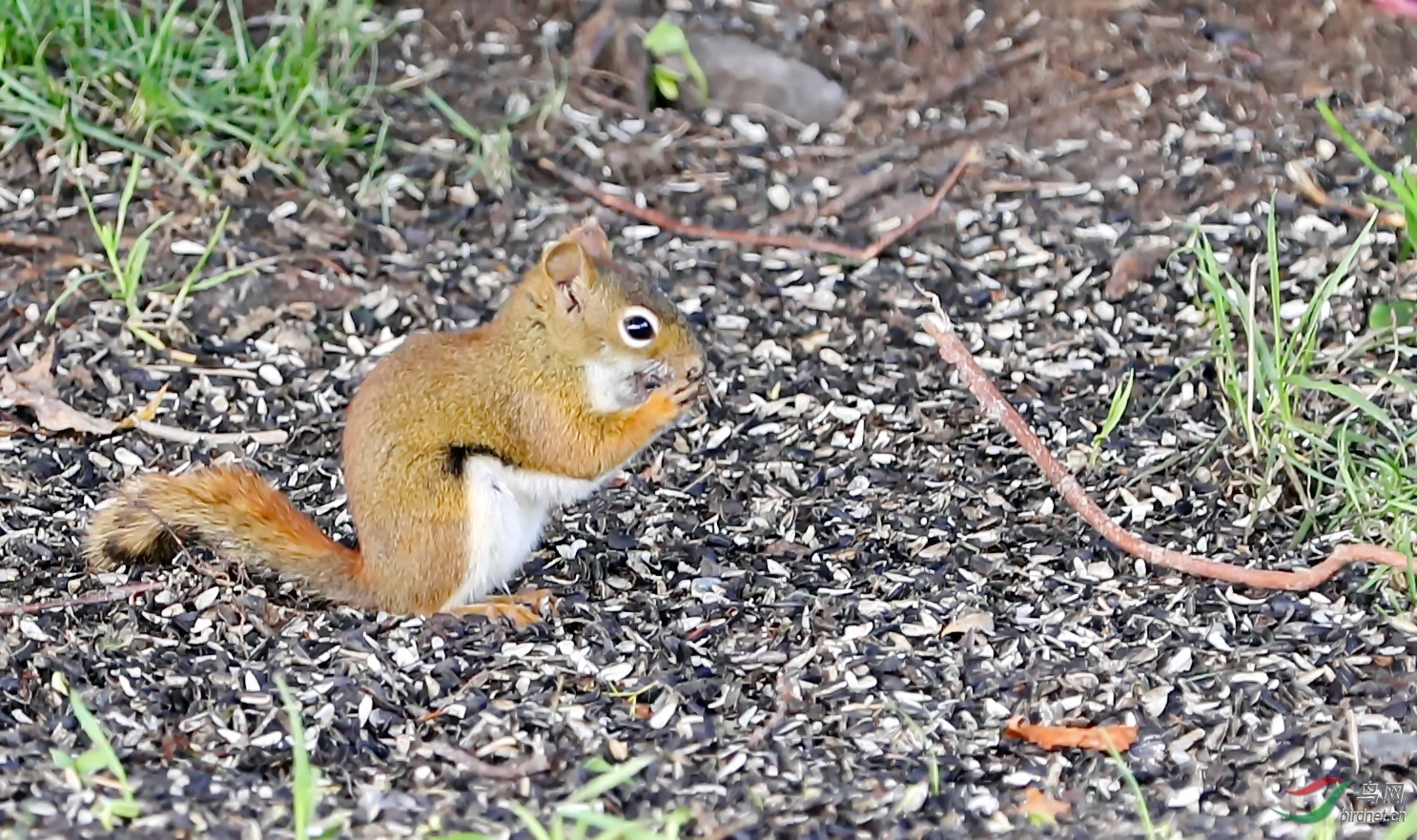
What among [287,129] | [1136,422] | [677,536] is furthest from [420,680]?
[287,129]

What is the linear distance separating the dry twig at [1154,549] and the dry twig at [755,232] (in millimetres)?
1357

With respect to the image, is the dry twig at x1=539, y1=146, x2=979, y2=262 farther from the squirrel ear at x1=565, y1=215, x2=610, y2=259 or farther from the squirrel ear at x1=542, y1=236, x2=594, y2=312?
the squirrel ear at x1=542, y1=236, x2=594, y2=312

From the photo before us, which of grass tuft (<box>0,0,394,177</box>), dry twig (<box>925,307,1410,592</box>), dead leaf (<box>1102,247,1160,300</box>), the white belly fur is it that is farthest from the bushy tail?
dead leaf (<box>1102,247,1160,300</box>)

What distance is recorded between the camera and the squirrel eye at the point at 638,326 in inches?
127

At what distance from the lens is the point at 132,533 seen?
3.24 metres

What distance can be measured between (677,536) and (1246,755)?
117cm

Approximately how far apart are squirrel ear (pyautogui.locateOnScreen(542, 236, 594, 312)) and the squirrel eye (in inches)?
3.4

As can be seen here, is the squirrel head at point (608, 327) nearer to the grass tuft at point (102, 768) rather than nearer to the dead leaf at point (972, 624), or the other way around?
the dead leaf at point (972, 624)

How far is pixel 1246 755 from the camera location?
9.45ft

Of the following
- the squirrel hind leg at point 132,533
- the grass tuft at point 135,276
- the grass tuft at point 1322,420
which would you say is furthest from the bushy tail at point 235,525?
the grass tuft at point 1322,420

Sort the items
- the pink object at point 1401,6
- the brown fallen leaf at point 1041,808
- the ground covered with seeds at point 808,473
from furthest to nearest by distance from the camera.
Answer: the pink object at point 1401,6 < the ground covered with seeds at point 808,473 < the brown fallen leaf at point 1041,808

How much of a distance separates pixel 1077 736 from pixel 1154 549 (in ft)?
1.77

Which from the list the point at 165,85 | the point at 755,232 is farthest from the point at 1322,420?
the point at 165,85

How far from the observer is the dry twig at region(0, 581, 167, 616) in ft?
10.3
